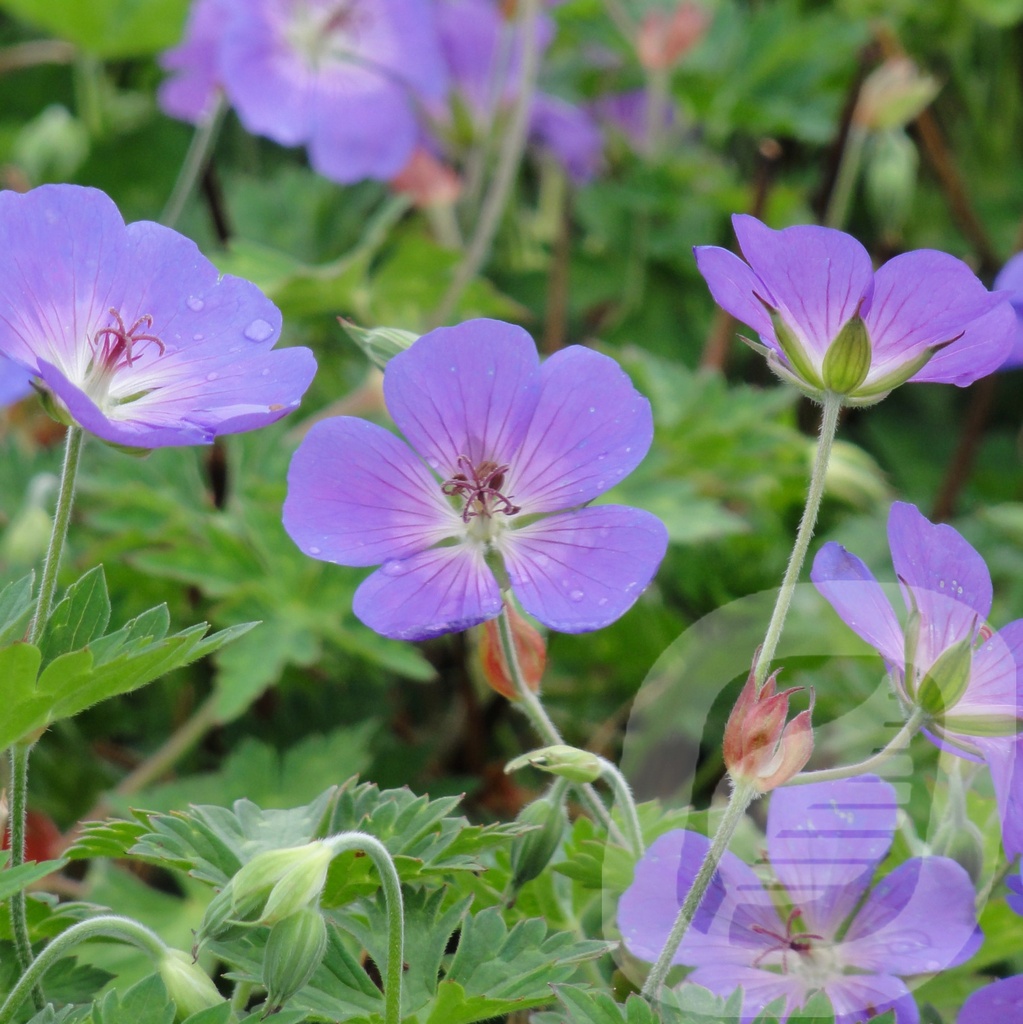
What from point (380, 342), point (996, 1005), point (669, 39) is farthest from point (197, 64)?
point (996, 1005)

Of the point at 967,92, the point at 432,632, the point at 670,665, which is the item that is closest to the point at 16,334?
the point at 432,632

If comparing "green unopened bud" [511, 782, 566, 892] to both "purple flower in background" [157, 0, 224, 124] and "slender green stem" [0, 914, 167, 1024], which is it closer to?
"slender green stem" [0, 914, 167, 1024]

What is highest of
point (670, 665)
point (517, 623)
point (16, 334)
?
point (16, 334)

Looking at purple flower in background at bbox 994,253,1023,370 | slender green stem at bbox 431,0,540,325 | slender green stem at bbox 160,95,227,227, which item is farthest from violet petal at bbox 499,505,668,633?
slender green stem at bbox 160,95,227,227

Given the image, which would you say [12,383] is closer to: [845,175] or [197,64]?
[197,64]

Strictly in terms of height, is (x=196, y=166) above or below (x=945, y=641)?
below

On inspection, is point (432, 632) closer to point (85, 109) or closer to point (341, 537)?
point (341, 537)

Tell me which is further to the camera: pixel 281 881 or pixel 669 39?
pixel 669 39
